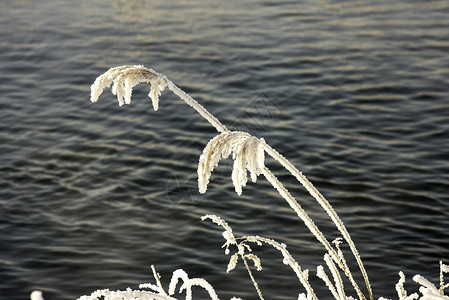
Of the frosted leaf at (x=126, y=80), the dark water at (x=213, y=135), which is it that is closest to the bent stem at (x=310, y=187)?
the frosted leaf at (x=126, y=80)

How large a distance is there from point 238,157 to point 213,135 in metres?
7.35

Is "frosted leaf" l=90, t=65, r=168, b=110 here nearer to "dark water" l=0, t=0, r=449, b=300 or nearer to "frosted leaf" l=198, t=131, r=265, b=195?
"frosted leaf" l=198, t=131, r=265, b=195

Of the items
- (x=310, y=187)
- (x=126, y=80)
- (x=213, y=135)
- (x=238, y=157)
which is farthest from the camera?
(x=213, y=135)

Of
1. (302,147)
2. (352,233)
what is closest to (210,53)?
(302,147)

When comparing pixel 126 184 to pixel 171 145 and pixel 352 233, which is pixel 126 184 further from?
pixel 352 233

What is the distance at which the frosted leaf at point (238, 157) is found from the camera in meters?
3.11

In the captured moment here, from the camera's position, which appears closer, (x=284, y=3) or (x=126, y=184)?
(x=126, y=184)

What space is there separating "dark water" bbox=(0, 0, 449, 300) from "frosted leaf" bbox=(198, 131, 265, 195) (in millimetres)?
3978

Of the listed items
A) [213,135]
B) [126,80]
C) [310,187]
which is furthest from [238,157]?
[213,135]

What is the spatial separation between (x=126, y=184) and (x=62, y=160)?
1.29 meters

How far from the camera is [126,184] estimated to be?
9195mm

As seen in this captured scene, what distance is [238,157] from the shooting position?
10.3 ft

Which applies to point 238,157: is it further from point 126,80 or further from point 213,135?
point 213,135

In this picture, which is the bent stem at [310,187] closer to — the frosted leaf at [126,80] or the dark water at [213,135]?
the frosted leaf at [126,80]
